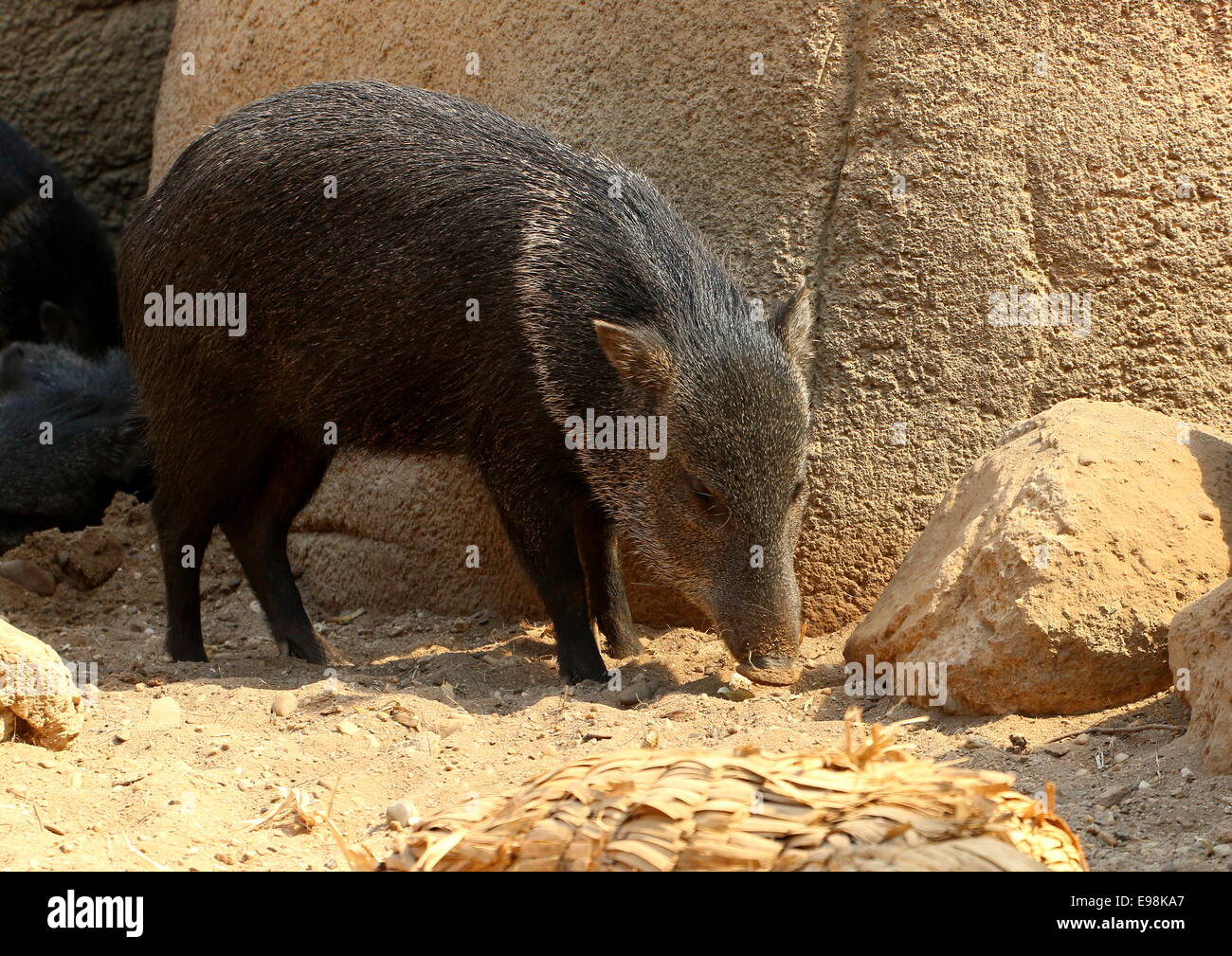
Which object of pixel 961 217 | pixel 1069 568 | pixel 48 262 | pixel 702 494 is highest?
pixel 48 262

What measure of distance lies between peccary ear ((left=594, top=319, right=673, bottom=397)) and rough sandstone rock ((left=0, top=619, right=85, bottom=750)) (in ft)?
6.04

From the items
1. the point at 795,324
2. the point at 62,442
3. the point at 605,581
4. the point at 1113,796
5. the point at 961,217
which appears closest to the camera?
the point at 1113,796

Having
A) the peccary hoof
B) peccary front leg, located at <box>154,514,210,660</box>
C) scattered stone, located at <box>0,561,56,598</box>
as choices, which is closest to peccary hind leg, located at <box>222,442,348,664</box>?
peccary front leg, located at <box>154,514,210,660</box>

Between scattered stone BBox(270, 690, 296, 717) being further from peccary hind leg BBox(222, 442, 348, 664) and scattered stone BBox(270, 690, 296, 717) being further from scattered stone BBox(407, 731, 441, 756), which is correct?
peccary hind leg BBox(222, 442, 348, 664)

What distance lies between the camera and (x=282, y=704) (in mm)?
3969

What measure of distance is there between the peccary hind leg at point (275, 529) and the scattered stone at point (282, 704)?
3.54 feet

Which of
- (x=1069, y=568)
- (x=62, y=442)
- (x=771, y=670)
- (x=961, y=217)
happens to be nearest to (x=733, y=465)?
(x=771, y=670)

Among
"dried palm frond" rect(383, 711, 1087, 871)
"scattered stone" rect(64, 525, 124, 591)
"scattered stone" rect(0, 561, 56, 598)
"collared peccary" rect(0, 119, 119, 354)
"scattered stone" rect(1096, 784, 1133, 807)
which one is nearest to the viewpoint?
"dried palm frond" rect(383, 711, 1087, 871)

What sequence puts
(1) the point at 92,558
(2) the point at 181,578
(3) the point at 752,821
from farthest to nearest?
1. (1) the point at 92,558
2. (2) the point at 181,578
3. (3) the point at 752,821

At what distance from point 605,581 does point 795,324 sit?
1151 millimetres

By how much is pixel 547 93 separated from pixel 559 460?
61.3 inches

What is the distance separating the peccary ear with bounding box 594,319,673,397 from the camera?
428 cm

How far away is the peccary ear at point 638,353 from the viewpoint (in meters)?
4.28

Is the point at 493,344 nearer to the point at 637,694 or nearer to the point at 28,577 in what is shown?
the point at 637,694
